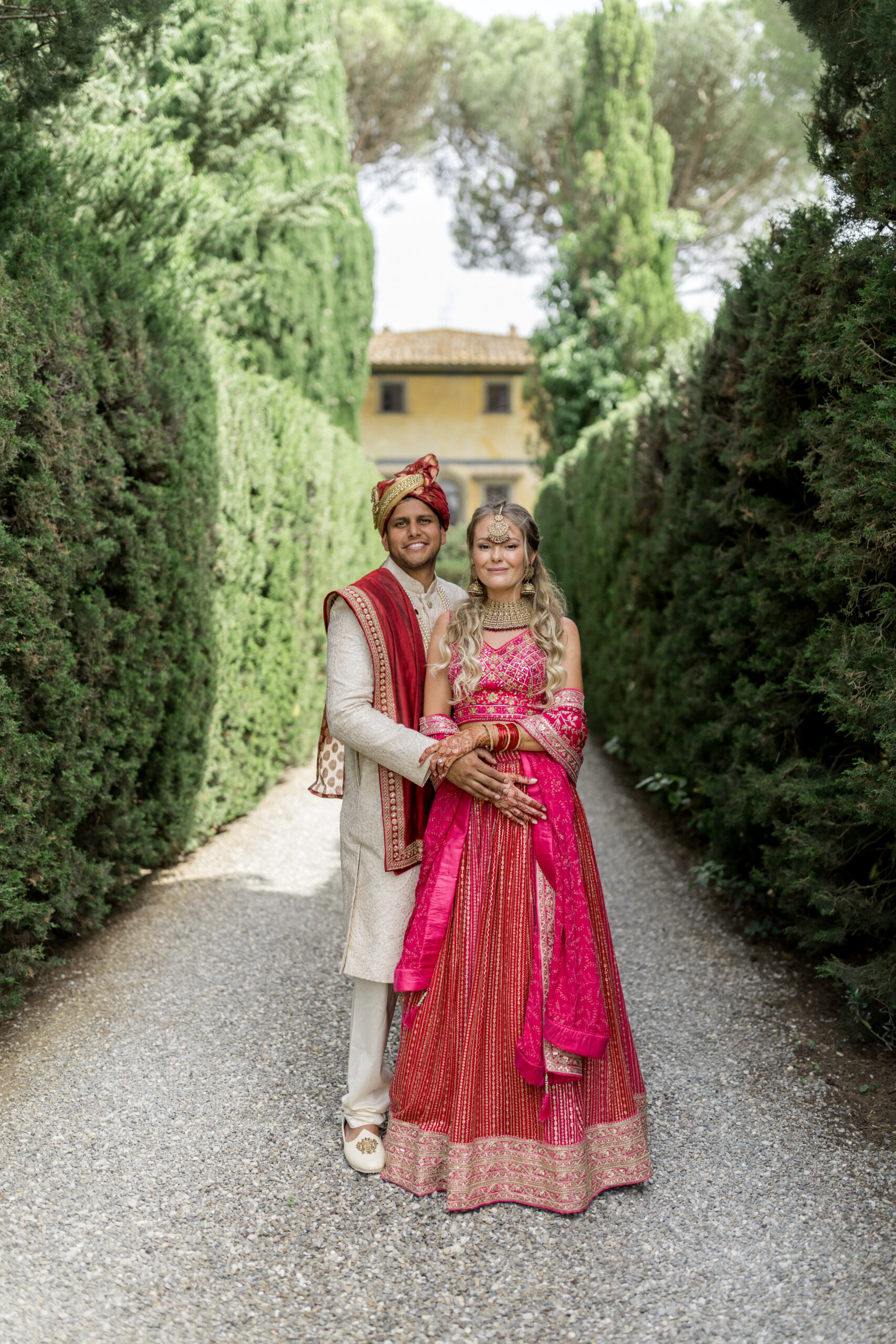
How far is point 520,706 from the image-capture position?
282 cm

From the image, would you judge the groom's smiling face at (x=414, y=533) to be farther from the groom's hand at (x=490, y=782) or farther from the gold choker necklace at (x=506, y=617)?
the groom's hand at (x=490, y=782)

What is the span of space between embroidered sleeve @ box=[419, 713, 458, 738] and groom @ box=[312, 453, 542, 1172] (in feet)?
0.15

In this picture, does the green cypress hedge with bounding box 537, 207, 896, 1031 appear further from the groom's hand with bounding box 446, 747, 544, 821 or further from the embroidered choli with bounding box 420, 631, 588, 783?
the groom's hand with bounding box 446, 747, 544, 821

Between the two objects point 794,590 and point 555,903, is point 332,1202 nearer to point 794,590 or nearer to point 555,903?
point 555,903

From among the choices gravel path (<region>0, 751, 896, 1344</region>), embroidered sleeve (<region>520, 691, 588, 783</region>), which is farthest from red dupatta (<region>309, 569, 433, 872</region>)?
gravel path (<region>0, 751, 896, 1344</region>)

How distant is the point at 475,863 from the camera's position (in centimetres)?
278

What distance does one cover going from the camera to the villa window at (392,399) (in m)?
28.5

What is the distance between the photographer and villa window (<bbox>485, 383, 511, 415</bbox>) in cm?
2856

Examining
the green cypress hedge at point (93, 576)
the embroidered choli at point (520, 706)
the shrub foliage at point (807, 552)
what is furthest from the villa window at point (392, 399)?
the embroidered choli at point (520, 706)

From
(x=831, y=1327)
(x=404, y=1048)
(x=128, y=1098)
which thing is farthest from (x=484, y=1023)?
(x=128, y=1098)

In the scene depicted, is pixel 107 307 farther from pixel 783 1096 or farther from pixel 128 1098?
pixel 783 1096

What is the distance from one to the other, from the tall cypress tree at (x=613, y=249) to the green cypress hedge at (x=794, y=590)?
12.4 meters

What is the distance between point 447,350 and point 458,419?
2015 mm

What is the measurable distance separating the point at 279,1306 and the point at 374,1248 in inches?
11.7
